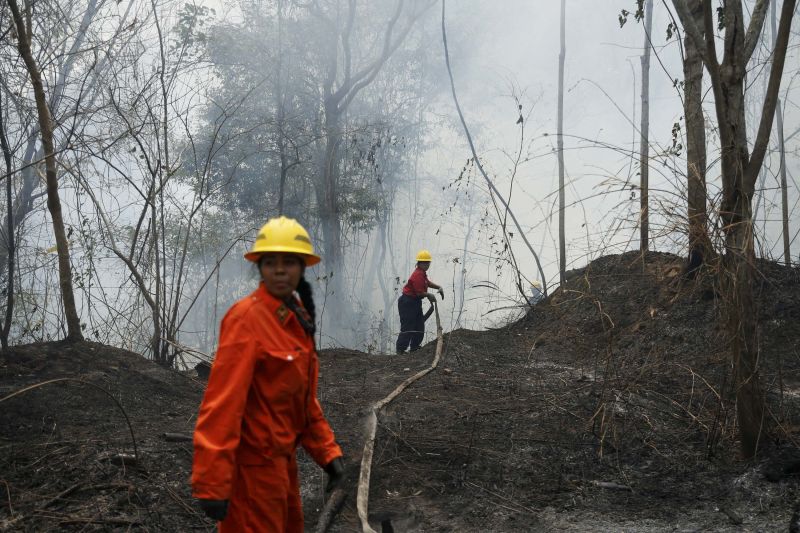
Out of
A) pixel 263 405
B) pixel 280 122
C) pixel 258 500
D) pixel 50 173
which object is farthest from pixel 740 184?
pixel 280 122

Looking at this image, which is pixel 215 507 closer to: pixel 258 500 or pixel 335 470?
pixel 258 500

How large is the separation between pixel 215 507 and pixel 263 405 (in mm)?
374

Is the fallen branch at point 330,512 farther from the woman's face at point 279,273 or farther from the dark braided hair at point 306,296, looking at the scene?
the woman's face at point 279,273

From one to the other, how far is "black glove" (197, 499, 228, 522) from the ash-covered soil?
1698 mm

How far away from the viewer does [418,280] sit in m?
10.5

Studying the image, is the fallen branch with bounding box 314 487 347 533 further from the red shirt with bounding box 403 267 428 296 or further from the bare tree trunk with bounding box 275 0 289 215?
the bare tree trunk with bounding box 275 0 289 215

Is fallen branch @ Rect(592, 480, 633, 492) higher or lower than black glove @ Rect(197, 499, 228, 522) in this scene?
lower

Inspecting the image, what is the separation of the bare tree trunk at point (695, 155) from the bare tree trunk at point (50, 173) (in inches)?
207

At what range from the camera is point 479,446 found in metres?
5.11

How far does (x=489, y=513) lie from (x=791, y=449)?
1.98 metres

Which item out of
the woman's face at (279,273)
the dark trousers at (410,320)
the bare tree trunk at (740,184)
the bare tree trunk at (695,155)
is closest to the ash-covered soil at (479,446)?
the bare tree trunk at (740,184)

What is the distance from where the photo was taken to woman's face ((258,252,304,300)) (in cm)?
242

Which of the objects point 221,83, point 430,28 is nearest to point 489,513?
point 221,83

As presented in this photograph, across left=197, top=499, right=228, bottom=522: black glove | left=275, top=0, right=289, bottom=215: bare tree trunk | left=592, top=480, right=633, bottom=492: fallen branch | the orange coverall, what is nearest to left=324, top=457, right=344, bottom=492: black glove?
the orange coverall
